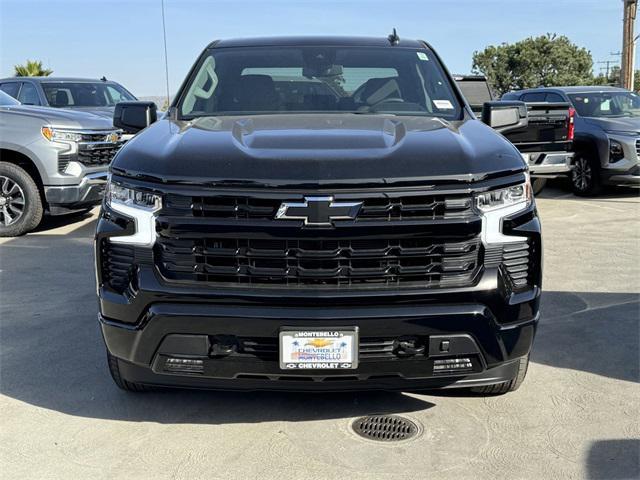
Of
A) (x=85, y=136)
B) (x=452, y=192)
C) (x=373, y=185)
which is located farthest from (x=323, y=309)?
(x=85, y=136)

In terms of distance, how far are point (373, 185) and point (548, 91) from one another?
1026 cm

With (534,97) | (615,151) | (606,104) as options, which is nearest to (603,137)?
(615,151)

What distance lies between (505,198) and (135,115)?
8.14ft

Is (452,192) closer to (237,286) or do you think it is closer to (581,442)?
(237,286)

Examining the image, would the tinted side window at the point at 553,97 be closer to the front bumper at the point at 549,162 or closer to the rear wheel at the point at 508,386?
the front bumper at the point at 549,162

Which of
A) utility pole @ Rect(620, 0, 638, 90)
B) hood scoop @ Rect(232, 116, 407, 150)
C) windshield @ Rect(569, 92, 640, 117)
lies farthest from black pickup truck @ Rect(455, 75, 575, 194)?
utility pole @ Rect(620, 0, 638, 90)

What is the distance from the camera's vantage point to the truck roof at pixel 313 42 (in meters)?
4.65

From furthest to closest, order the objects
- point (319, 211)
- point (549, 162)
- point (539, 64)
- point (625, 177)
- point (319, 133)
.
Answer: point (539, 64) → point (625, 177) → point (549, 162) → point (319, 133) → point (319, 211)

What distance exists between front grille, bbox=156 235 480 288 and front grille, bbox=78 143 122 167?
5.46 metres

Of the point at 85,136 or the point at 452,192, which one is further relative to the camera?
the point at 85,136

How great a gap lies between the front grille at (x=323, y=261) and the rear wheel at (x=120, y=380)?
71cm

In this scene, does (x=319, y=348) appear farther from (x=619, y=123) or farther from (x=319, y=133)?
(x=619, y=123)

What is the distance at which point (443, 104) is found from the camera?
4.16 meters

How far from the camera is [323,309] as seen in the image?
280 cm
